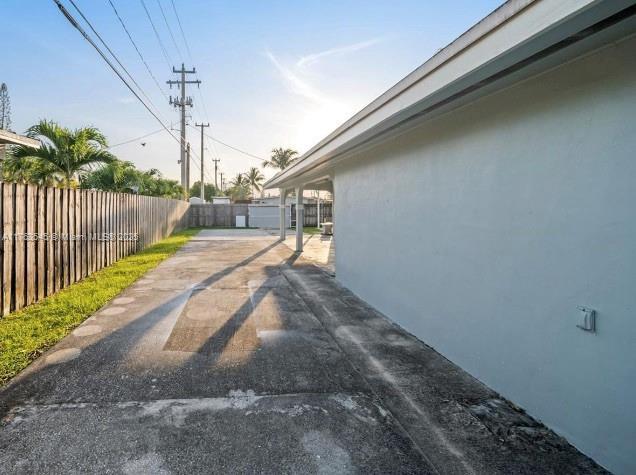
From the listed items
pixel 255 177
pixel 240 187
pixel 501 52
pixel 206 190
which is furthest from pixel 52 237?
pixel 206 190

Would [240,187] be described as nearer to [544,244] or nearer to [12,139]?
[12,139]

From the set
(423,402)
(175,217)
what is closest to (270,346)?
(423,402)

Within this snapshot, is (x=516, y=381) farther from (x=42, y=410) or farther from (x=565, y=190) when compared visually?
(x=42, y=410)

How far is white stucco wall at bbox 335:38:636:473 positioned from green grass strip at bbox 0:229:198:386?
13.0ft

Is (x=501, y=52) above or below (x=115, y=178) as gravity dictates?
below

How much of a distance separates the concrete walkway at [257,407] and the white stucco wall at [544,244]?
0.25 m

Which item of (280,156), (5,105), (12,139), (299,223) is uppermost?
(5,105)

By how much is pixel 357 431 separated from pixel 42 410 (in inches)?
85.3

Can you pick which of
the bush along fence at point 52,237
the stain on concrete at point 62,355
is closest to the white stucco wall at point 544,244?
the stain on concrete at point 62,355

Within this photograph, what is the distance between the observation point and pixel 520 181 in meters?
2.88

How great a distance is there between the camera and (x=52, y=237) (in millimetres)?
5941

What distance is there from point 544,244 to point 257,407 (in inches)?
91.3

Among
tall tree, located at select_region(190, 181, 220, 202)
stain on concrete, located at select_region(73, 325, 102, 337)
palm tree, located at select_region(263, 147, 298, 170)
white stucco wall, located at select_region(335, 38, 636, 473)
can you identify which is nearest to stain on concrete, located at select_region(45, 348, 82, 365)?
stain on concrete, located at select_region(73, 325, 102, 337)

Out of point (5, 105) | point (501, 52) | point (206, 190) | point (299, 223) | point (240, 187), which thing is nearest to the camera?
point (501, 52)
